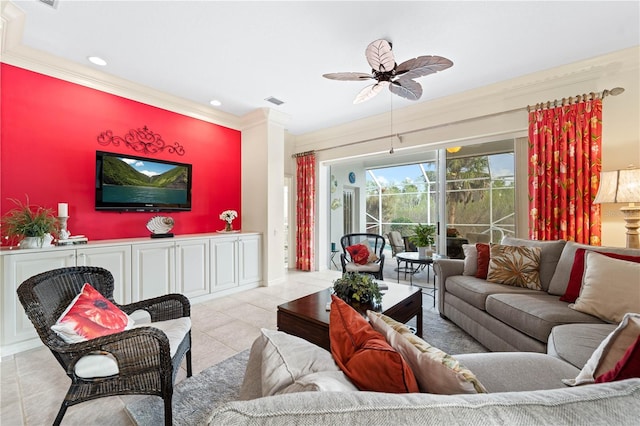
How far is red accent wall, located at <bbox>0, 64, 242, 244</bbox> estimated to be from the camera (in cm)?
260

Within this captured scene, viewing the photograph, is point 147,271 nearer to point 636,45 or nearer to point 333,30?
point 333,30


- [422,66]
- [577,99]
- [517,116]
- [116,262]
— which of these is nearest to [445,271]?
[422,66]

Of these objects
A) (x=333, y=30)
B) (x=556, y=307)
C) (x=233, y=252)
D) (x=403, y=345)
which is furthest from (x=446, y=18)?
(x=233, y=252)

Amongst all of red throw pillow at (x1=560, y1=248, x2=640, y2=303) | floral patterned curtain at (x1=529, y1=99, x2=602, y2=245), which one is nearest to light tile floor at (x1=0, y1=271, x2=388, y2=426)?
red throw pillow at (x1=560, y1=248, x2=640, y2=303)

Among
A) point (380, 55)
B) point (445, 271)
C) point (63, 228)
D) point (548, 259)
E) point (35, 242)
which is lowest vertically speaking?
point (445, 271)

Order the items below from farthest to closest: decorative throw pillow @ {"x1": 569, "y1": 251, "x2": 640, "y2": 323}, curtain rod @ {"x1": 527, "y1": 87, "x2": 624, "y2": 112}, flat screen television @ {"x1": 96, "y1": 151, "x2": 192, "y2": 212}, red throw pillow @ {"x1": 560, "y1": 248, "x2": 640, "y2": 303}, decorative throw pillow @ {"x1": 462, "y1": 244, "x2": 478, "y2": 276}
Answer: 1. flat screen television @ {"x1": 96, "y1": 151, "x2": 192, "y2": 212}
2. decorative throw pillow @ {"x1": 462, "y1": 244, "x2": 478, "y2": 276}
3. curtain rod @ {"x1": 527, "y1": 87, "x2": 624, "y2": 112}
4. red throw pillow @ {"x1": 560, "y1": 248, "x2": 640, "y2": 303}
5. decorative throw pillow @ {"x1": 569, "y1": 251, "x2": 640, "y2": 323}

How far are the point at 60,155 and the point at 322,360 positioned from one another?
3.68m

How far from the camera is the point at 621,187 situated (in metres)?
2.40

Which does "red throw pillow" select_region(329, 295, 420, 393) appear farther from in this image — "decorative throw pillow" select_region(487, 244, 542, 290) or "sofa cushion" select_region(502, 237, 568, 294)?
"sofa cushion" select_region(502, 237, 568, 294)

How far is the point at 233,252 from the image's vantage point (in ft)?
13.1

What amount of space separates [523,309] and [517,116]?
2.62m

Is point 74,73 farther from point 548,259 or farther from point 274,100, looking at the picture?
point 548,259

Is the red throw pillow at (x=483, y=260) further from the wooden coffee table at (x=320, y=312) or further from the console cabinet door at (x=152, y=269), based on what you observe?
the console cabinet door at (x=152, y=269)

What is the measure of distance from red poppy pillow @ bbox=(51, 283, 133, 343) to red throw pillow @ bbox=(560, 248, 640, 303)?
3.18m
